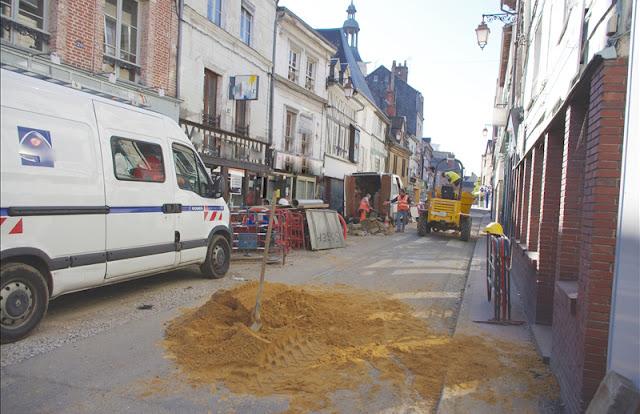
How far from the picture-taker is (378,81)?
49688mm

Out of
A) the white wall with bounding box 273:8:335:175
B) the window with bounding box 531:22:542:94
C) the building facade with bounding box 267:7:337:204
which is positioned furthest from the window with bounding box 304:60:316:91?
the window with bounding box 531:22:542:94

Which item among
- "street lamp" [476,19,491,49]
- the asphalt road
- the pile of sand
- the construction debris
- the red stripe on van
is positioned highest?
"street lamp" [476,19,491,49]

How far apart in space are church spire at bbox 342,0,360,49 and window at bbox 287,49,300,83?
73.5 feet

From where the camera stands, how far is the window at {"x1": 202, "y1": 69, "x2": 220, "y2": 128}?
51.2 ft

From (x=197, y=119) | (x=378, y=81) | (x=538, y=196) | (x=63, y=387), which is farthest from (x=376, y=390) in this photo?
(x=378, y=81)

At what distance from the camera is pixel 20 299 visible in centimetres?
470

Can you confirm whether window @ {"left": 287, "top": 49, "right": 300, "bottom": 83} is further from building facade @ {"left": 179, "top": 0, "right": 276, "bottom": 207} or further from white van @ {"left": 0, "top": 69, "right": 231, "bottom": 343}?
white van @ {"left": 0, "top": 69, "right": 231, "bottom": 343}

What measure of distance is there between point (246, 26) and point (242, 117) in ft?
11.4

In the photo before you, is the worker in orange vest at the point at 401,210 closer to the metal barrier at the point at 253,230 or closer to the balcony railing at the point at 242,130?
the balcony railing at the point at 242,130

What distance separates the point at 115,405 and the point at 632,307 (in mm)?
3527

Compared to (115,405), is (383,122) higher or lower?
higher

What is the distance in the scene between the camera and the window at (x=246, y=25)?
57.1 ft

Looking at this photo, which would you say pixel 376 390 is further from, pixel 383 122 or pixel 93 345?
pixel 383 122

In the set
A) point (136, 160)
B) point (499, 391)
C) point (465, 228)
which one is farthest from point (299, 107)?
point (499, 391)
